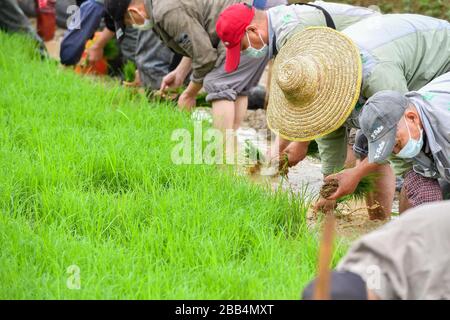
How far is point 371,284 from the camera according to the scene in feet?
8.59

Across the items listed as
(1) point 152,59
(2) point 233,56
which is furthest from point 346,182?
(1) point 152,59

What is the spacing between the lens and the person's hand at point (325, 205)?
180 inches

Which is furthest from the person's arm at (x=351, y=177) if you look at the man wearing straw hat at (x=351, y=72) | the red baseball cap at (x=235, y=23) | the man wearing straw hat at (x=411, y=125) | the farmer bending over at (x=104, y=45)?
the farmer bending over at (x=104, y=45)

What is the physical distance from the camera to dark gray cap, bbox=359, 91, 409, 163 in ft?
12.5

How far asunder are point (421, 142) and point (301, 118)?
0.81 metres

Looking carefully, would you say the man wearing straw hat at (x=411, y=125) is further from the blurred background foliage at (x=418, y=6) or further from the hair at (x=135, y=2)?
the blurred background foliage at (x=418, y=6)

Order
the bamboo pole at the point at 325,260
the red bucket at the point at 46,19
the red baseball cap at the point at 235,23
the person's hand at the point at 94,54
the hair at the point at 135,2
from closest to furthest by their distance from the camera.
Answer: the bamboo pole at the point at 325,260
the red baseball cap at the point at 235,23
the hair at the point at 135,2
the person's hand at the point at 94,54
the red bucket at the point at 46,19

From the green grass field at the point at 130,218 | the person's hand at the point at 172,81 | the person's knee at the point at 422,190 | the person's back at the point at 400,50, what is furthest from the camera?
the person's hand at the point at 172,81

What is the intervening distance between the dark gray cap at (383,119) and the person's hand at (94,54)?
4.21m

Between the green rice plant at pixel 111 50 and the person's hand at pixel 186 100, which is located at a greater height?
the person's hand at pixel 186 100

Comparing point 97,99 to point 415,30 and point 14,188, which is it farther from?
point 415,30

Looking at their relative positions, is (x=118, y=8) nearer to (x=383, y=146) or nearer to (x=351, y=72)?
(x=351, y=72)

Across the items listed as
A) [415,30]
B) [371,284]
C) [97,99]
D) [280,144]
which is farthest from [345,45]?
[97,99]
